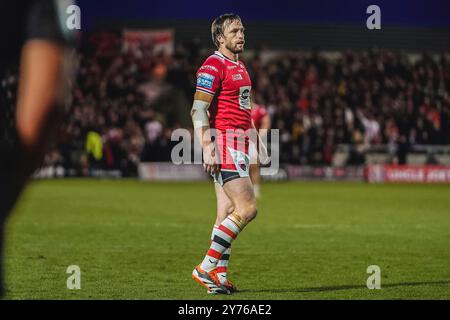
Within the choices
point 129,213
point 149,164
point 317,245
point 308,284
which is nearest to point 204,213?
point 129,213

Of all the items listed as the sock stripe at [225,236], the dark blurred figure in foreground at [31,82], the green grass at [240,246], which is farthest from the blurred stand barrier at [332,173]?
the dark blurred figure in foreground at [31,82]

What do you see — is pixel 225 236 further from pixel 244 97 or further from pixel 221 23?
pixel 221 23

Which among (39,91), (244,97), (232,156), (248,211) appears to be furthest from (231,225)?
(39,91)

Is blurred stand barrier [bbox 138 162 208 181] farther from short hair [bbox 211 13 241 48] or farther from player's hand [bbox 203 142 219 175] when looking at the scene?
player's hand [bbox 203 142 219 175]

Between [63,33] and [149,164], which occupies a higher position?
[63,33]

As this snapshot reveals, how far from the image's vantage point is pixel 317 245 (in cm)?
1152

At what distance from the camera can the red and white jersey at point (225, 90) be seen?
7.27 metres

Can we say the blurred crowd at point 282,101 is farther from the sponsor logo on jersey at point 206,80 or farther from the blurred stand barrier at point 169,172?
the sponsor logo on jersey at point 206,80

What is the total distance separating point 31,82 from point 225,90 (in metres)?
5.12

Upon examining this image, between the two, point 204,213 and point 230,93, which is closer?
point 230,93

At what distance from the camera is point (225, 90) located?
7402 millimetres

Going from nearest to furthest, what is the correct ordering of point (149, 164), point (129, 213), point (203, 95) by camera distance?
point (203, 95) → point (129, 213) → point (149, 164)
